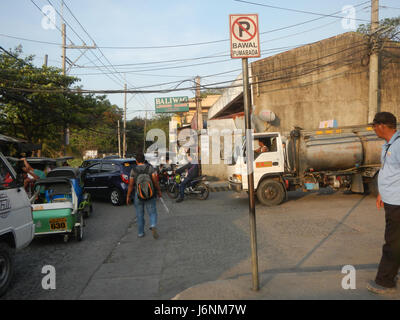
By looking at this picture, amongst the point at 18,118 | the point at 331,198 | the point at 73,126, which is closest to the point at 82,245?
the point at 331,198

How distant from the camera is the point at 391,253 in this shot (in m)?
3.40

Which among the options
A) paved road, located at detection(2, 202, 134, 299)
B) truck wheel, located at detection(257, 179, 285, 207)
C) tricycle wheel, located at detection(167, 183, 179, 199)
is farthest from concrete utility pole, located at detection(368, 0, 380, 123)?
paved road, located at detection(2, 202, 134, 299)

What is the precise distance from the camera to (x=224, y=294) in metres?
3.49

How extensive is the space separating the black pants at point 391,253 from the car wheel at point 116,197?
9119mm

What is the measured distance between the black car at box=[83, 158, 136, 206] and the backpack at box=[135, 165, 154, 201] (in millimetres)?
4572

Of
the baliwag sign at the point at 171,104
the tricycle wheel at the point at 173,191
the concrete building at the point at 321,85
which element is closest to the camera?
the tricycle wheel at the point at 173,191

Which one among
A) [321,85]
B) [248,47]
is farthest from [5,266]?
[321,85]

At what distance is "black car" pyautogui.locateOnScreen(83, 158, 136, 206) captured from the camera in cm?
1126

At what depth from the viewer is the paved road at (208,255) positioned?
13.0ft

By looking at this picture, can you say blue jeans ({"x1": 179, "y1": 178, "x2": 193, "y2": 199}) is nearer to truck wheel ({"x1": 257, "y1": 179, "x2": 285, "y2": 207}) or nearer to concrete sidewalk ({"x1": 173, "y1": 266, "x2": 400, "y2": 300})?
truck wheel ({"x1": 257, "y1": 179, "x2": 285, "y2": 207})

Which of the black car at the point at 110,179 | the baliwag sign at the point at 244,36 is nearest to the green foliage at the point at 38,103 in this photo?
the black car at the point at 110,179

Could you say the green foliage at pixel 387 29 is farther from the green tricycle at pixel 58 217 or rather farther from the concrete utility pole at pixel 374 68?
the green tricycle at pixel 58 217
